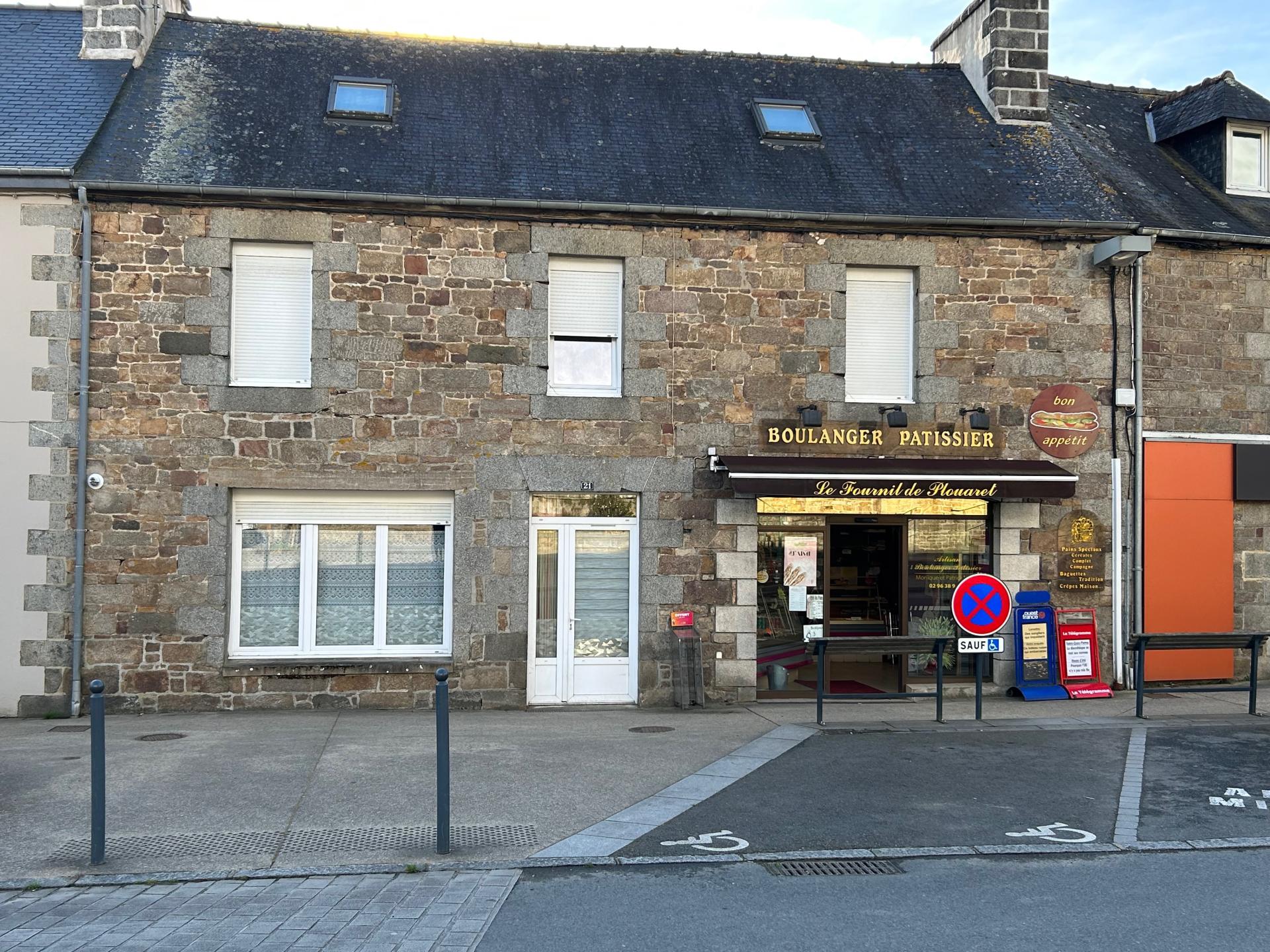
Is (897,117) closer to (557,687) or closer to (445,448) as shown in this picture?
(445,448)

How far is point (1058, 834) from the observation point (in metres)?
6.72

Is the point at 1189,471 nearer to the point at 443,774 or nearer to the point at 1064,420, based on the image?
the point at 1064,420

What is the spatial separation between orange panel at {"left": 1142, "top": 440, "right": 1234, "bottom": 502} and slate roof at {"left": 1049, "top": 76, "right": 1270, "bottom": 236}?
255 centimetres

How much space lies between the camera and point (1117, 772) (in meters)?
8.38

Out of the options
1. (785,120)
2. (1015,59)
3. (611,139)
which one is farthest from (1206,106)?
(611,139)

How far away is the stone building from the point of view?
11.0 metres

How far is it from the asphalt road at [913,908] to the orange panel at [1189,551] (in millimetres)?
6620

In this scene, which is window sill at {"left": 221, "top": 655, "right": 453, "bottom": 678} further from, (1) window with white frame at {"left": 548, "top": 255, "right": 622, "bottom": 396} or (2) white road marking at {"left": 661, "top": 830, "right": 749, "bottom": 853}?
(2) white road marking at {"left": 661, "top": 830, "right": 749, "bottom": 853}

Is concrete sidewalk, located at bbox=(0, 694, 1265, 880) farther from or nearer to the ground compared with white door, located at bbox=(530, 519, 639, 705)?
nearer to the ground

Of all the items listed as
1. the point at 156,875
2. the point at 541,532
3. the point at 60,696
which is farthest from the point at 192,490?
the point at 156,875

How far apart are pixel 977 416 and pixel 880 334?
1.41 m

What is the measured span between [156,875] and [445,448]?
6.05 meters

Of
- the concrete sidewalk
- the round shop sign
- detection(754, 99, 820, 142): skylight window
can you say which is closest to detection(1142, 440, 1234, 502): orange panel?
the round shop sign

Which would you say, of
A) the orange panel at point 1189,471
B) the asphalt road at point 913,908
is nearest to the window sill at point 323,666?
the asphalt road at point 913,908
